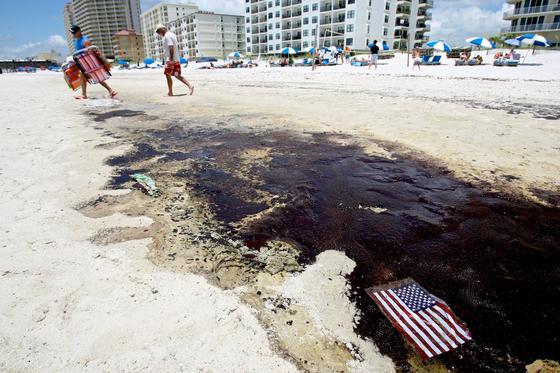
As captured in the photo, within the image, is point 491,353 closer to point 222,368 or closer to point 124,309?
point 222,368

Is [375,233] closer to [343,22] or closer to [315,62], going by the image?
[315,62]

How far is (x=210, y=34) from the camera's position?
348 feet

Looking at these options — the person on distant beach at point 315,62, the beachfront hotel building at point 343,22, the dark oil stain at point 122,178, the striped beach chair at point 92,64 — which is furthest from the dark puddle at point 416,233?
the beachfront hotel building at point 343,22

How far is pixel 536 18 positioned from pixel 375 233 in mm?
66571

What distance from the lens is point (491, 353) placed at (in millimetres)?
1361

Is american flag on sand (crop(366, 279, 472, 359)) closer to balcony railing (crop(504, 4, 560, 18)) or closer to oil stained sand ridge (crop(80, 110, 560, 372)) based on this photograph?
oil stained sand ridge (crop(80, 110, 560, 372))

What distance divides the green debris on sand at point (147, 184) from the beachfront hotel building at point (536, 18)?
6074 centimetres

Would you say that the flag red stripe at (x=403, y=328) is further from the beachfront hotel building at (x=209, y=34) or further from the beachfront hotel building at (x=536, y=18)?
the beachfront hotel building at (x=209, y=34)

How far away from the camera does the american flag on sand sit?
140cm

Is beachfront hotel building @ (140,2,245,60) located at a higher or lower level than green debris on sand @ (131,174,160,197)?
higher

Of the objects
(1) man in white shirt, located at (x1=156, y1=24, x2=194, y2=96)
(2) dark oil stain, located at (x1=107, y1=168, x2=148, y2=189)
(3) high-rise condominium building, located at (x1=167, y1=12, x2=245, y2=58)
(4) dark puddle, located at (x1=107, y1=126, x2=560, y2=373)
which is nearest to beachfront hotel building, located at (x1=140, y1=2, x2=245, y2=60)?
(3) high-rise condominium building, located at (x1=167, y1=12, x2=245, y2=58)

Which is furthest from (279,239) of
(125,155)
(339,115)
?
(339,115)

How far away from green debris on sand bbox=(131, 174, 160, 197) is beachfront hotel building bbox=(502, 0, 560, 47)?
6074 cm

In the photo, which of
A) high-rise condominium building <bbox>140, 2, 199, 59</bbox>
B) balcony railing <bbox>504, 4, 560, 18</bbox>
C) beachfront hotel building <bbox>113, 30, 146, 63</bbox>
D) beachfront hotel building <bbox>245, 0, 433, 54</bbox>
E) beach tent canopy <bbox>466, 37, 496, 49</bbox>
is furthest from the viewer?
high-rise condominium building <bbox>140, 2, 199, 59</bbox>
